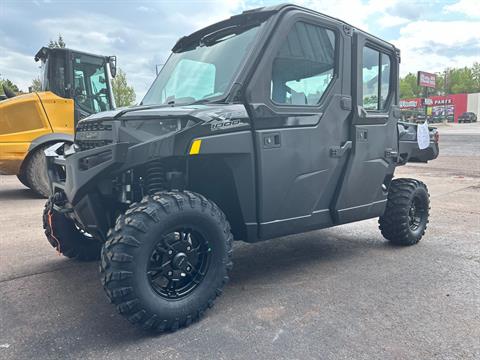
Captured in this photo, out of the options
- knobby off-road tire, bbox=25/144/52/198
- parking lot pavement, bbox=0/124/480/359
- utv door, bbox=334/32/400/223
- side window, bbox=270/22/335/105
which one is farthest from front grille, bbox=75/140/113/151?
knobby off-road tire, bbox=25/144/52/198

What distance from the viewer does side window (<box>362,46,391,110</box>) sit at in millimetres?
4316

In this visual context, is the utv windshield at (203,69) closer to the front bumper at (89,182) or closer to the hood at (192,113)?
the hood at (192,113)

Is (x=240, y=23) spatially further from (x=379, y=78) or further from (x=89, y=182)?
(x=89, y=182)

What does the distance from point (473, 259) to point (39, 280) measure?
13.8 feet

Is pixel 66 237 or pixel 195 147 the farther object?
pixel 66 237

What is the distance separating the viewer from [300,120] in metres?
3.63

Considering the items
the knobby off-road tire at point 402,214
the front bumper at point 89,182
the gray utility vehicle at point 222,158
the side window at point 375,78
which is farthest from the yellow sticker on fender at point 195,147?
the knobby off-road tire at point 402,214

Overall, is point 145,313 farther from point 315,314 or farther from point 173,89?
point 173,89

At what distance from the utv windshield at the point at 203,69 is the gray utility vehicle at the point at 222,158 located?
14mm

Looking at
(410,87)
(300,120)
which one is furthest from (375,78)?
(410,87)

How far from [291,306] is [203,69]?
2088 millimetres

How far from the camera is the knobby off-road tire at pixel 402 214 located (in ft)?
16.1

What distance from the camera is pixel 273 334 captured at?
287 cm

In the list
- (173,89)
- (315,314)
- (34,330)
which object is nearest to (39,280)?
(34,330)
